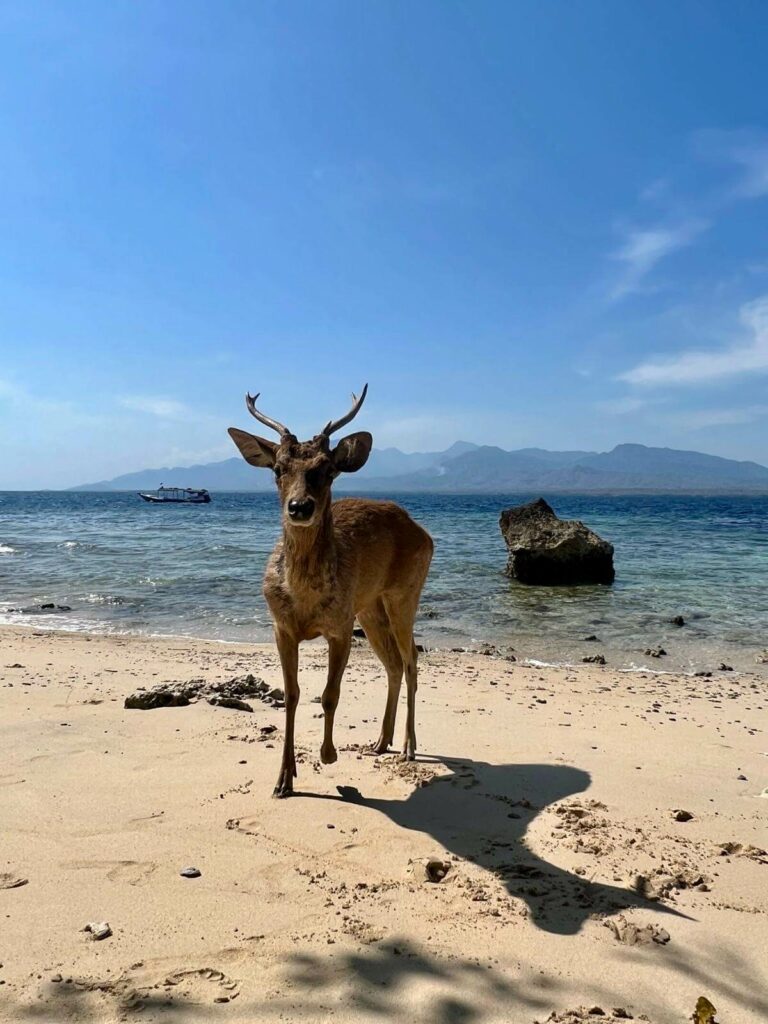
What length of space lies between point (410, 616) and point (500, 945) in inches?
145

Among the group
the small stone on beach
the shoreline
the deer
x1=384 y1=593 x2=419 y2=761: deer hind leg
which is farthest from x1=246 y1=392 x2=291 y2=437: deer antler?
the shoreline

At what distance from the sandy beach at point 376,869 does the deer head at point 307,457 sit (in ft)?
6.85

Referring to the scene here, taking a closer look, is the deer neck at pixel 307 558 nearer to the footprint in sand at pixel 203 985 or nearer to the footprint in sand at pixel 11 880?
the footprint in sand at pixel 11 880

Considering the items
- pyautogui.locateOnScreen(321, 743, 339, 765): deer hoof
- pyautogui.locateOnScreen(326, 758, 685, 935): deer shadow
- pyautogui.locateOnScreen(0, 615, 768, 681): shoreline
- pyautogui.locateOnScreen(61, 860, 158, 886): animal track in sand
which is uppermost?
pyautogui.locateOnScreen(321, 743, 339, 765): deer hoof

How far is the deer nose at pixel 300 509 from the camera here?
4730 mm

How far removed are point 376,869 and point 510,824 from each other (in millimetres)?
1161

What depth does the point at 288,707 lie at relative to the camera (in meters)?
5.33

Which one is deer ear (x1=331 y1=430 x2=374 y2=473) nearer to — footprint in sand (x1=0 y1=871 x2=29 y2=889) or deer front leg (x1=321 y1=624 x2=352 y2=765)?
deer front leg (x1=321 y1=624 x2=352 y2=765)

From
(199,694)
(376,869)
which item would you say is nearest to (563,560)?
(199,694)

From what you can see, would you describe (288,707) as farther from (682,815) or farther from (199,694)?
(682,815)

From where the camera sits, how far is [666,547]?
31562 millimetres

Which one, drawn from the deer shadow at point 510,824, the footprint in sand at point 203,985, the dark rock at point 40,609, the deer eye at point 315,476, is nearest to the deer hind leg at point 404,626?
the deer shadow at point 510,824

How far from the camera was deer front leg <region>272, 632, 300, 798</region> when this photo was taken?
16.9ft

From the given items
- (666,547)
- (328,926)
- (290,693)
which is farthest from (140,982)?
(666,547)
